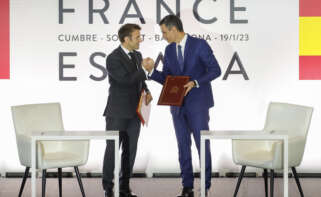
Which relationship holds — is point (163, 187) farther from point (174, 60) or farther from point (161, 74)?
point (174, 60)

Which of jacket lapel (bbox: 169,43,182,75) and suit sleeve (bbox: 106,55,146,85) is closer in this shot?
suit sleeve (bbox: 106,55,146,85)

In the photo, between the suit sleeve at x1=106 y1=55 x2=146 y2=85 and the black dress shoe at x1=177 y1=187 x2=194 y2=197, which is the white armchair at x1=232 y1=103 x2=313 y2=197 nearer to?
the black dress shoe at x1=177 y1=187 x2=194 y2=197

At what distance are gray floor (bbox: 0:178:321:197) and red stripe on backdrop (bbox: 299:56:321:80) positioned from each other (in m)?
1.12

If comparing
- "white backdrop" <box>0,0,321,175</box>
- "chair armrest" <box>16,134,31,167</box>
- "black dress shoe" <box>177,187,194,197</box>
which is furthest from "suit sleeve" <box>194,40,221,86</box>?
"chair armrest" <box>16,134,31,167</box>

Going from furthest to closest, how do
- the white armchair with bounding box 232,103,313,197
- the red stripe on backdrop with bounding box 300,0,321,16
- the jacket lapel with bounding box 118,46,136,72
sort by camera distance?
the red stripe on backdrop with bounding box 300,0,321,16 → the jacket lapel with bounding box 118,46,136,72 → the white armchair with bounding box 232,103,313,197

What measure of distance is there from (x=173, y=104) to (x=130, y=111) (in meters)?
0.47

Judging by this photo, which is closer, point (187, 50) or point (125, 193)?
point (187, 50)

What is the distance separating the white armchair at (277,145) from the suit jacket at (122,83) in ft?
3.22

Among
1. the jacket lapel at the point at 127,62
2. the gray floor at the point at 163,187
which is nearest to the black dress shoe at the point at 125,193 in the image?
the gray floor at the point at 163,187

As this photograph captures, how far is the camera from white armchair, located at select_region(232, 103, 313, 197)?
195 inches

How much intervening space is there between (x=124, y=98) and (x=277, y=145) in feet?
4.61

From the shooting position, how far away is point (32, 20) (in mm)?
6652

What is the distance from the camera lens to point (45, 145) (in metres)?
5.61

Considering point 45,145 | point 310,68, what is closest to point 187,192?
point 45,145
